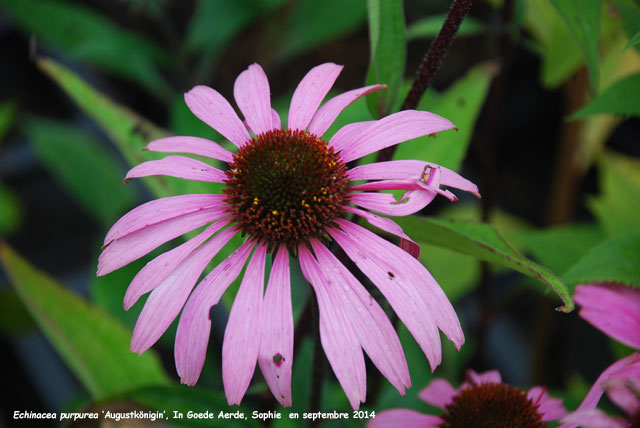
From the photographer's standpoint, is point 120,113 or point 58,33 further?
point 58,33

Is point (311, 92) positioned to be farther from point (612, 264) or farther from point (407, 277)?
point (612, 264)

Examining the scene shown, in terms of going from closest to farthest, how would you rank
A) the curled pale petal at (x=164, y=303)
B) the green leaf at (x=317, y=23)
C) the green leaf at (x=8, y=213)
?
1. the curled pale petal at (x=164, y=303)
2. the green leaf at (x=8, y=213)
3. the green leaf at (x=317, y=23)

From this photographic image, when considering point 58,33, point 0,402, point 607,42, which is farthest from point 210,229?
point 58,33

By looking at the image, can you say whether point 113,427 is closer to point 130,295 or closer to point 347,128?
point 130,295

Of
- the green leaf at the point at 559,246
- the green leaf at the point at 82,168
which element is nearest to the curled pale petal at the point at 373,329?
the green leaf at the point at 559,246

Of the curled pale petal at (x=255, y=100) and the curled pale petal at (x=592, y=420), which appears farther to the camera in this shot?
the curled pale petal at (x=255, y=100)

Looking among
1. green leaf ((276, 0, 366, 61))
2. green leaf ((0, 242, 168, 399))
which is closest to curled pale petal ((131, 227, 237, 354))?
green leaf ((0, 242, 168, 399))

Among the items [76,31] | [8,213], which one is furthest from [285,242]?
[76,31]

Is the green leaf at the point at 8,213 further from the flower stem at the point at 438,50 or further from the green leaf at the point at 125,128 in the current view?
the flower stem at the point at 438,50

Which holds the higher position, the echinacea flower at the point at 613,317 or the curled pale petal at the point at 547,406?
the echinacea flower at the point at 613,317
